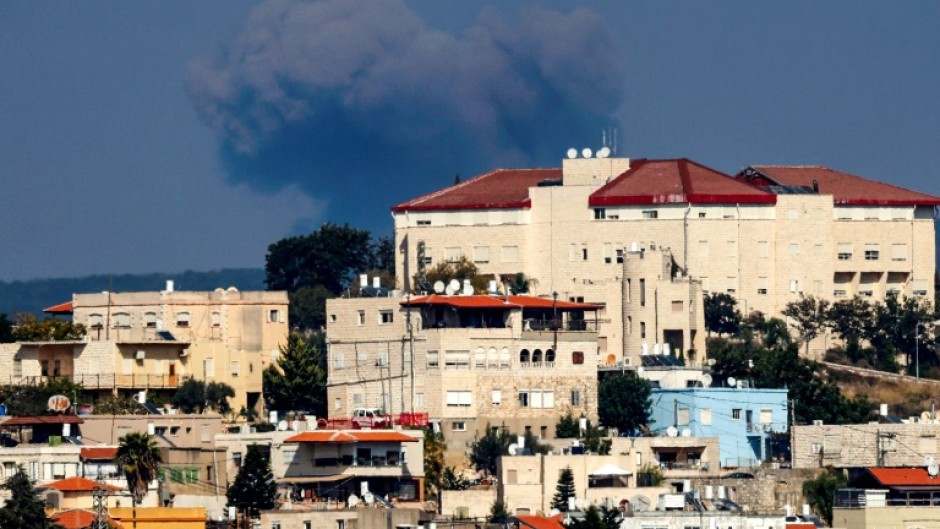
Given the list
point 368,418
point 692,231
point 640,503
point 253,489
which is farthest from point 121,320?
point 640,503

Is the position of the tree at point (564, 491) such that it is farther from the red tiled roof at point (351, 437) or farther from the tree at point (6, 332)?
the tree at point (6, 332)

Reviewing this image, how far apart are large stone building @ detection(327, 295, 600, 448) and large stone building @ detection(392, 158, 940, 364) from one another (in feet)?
52.9

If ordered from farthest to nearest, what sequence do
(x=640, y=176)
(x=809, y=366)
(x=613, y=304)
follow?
(x=640, y=176) → (x=613, y=304) → (x=809, y=366)

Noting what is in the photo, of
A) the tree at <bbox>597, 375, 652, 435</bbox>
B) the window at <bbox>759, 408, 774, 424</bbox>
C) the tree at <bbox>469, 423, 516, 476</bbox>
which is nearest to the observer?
the tree at <bbox>469, 423, 516, 476</bbox>

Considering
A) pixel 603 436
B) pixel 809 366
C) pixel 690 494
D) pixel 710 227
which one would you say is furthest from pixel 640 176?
pixel 690 494

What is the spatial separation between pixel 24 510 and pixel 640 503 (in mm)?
16588

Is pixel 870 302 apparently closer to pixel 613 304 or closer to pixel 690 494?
pixel 613 304

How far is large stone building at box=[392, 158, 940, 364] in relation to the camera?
118688mm

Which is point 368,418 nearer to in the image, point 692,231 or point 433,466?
point 433,466

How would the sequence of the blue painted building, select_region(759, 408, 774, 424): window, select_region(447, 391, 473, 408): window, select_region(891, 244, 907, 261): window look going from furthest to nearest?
select_region(891, 244, 907, 261): window < select_region(447, 391, 473, 408): window < select_region(759, 408, 774, 424): window < the blue painted building

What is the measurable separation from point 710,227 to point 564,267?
5.89 meters

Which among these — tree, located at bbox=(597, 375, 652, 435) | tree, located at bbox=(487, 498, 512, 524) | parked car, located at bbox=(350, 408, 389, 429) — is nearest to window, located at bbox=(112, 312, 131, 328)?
parked car, located at bbox=(350, 408, 389, 429)

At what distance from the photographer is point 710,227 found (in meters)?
119

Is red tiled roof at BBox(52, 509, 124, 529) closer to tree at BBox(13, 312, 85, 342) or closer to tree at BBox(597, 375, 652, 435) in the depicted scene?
tree at BBox(597, 375, 652, 435)
